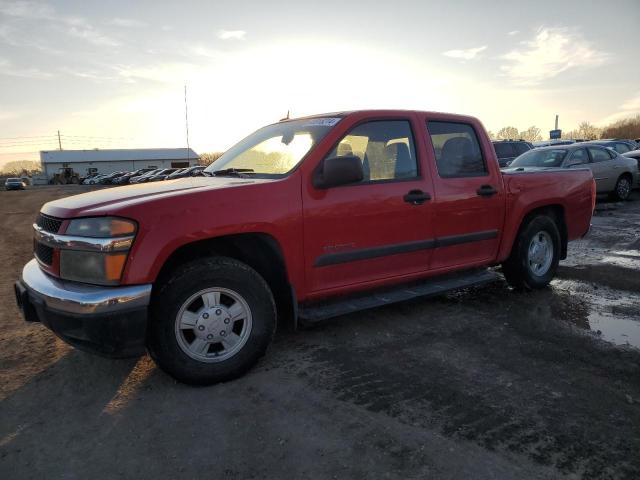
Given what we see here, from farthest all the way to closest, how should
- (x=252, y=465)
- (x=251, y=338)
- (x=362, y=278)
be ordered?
(x=362, y=278)
(x=251, y=338)
(x=252, y=465)

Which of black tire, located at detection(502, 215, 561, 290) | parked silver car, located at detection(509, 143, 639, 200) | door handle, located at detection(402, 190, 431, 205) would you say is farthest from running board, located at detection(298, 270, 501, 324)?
parked silver car, located at detection(509, 143, 639, 200)

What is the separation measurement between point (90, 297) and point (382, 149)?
2511 mm

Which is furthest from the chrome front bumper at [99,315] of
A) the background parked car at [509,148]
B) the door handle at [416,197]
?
the background parked car at [509,148]

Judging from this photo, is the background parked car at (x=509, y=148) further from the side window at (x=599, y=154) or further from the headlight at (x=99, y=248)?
the headlight at (x=99, y=248)

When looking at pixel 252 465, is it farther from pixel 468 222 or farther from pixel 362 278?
pixel 468 222

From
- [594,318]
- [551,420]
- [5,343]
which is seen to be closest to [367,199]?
[551,420]

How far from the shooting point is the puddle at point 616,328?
379 centimetres

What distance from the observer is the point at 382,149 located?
13.0ft

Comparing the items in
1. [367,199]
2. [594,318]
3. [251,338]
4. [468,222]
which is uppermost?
[367,199]

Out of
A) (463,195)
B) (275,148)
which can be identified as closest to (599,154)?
(463,195)

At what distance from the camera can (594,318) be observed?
4.34 metres

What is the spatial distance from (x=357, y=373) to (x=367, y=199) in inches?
52.7

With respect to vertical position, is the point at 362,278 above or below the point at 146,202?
below

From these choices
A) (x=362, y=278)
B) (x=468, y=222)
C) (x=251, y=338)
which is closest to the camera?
(x=251, y=338)
